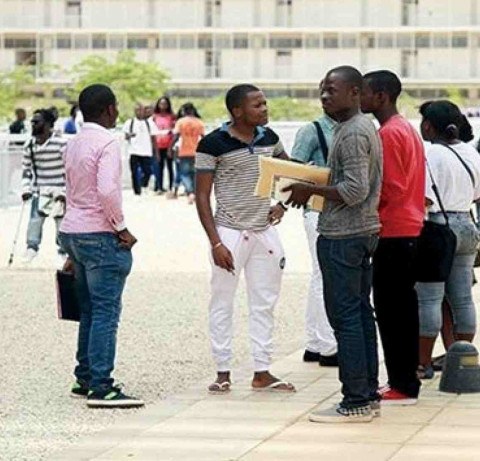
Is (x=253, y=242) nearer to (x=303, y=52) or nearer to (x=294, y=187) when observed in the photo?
(x=294, y=187)

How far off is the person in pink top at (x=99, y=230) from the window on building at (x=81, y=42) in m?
68.6

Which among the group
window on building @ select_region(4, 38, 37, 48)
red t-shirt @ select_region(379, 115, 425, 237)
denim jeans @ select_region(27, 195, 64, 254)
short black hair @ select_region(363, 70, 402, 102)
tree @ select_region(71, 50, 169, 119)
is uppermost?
short black hair @ select_region(363, 70, 402, 102)

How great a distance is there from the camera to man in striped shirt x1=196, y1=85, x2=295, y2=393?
11.2 metres

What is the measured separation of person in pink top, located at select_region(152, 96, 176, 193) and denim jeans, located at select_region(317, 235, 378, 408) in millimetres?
24509

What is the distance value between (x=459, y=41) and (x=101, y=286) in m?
69.2

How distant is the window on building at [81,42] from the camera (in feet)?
260

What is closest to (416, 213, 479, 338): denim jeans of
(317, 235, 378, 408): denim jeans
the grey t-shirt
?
(317, 235, 378, 408): denim jeans

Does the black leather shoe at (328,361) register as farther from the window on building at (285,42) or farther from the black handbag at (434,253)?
the window on building at (285,42)

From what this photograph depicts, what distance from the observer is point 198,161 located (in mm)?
11242

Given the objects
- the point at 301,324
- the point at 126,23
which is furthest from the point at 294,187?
the point at 126,23

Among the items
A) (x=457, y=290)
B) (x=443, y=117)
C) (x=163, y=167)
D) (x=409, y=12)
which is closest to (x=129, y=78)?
(x=409, y=12)

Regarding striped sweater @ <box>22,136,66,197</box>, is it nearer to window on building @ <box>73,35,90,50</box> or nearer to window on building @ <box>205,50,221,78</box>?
window on building @ <box>205,50,221,78</box>

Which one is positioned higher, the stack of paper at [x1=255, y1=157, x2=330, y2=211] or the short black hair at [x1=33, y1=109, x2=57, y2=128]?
the stack of paper at [x1=255, y1=157, x2=330, y2=211]

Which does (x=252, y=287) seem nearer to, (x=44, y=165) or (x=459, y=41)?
(x=44, y=165)
